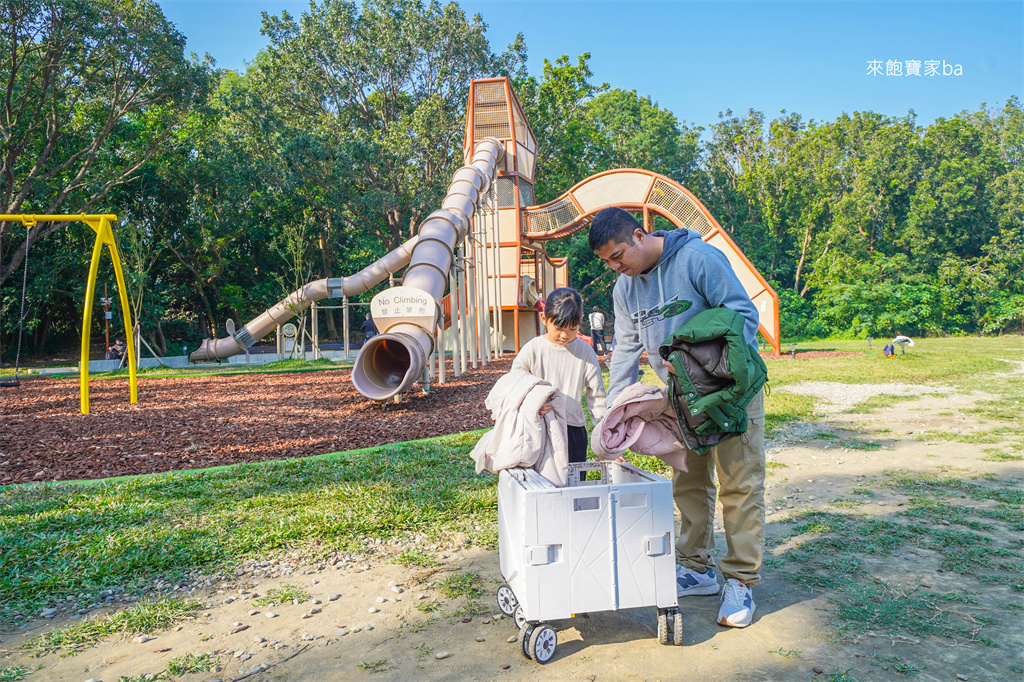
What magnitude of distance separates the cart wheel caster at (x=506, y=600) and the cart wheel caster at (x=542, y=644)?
264 mm

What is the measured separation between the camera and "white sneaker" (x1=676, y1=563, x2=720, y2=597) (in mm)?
3279

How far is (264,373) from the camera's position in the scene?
15703mm

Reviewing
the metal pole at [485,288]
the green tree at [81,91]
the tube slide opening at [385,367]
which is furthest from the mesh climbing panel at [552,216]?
the green tree at [81,91]

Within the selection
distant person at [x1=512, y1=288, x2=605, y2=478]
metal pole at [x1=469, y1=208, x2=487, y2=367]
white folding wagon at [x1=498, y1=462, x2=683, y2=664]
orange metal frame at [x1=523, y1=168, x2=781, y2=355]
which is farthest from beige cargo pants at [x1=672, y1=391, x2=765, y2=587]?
orange metal frame at [x1=523, y1=168, x2=781, y2=355]

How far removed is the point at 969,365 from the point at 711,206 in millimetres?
27566

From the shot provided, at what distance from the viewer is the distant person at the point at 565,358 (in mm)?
3641

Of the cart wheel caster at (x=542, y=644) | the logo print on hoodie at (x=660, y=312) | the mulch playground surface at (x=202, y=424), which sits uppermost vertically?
the logo print on hoodie at (x=660, y=312)

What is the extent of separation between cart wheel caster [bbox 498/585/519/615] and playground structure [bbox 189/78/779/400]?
651 cm

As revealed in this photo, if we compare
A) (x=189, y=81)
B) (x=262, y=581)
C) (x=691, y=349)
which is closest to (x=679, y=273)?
(x=691, y=349)

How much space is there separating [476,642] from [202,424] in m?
6.76

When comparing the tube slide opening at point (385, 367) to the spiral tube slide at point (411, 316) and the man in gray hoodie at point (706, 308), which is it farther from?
the man in gray hoodie at point (706, 308)

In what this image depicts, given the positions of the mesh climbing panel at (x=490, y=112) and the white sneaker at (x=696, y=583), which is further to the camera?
the mesh climbing panel at (x=490, y=112)

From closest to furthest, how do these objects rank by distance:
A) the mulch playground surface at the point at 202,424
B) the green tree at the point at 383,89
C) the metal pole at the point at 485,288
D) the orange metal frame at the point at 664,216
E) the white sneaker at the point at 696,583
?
the white sneaker at the point at 696,583 → the mulch playground surface at the point at 202,424 → the metal pole at the point at 485,288 → the orange metal frame at the point at 664,216 → the green tree at the point at 383,89

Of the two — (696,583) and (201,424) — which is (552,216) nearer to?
(201,424)
